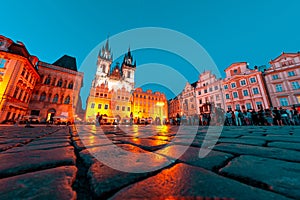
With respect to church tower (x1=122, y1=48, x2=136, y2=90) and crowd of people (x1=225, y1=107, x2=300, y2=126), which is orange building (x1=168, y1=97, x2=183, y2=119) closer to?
church tower (x1=122, y1=48, x2=136, y2=90)

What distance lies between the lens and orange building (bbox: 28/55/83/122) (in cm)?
1867

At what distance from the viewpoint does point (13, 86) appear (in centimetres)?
1470

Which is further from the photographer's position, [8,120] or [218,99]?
[218,99]

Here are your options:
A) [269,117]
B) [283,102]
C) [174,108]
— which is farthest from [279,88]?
[174,108]

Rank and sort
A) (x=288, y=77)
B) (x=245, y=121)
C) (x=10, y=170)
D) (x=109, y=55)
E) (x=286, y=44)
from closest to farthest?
1. (x=10, y=170)
2. (x=245, y=121)
3. (x=288, y=77)
4. (x=109, y=55)
5. (x=286, y=44)

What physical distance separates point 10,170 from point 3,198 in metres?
0.38

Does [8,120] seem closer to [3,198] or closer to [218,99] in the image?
[3,198]

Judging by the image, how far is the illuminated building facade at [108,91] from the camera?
27453mm

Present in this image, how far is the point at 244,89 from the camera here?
21.5 meters

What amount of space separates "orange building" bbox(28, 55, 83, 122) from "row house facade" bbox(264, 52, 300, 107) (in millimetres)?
32672

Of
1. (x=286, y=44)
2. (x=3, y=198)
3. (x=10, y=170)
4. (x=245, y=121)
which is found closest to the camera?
(x=3, y=198)

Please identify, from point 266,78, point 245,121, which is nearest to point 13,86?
point 245,121

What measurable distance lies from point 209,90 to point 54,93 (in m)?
29.4

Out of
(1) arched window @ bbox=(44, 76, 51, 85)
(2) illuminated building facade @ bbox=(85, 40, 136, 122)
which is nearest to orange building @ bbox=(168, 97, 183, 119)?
(2) illuminated building facade @ bbox=(85, 40, 136, 122)
